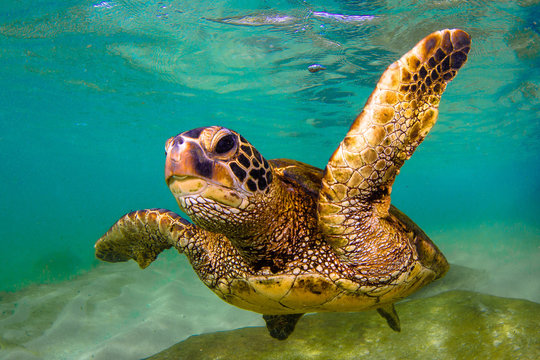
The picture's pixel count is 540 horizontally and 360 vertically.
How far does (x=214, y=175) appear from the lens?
5.20 feet

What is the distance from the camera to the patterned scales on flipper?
6.05ft

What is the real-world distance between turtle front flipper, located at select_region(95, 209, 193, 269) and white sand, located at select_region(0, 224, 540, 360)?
211cm

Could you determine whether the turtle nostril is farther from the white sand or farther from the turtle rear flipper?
the white sand

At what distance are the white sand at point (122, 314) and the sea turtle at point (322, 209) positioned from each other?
3475 millimetres

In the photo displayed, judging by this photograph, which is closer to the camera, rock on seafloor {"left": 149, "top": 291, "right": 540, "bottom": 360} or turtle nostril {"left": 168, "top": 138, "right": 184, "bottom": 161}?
turtle nostril {"left": 168, "top": 138, "right": 184, "bottom": 161}

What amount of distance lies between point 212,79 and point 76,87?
7657 mm

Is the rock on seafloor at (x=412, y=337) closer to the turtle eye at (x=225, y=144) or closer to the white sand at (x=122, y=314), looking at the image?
Result: the white sand at (x=122, y=314)

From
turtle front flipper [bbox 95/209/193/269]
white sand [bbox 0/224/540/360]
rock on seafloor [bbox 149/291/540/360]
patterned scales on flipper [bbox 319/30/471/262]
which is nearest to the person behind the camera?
patterned scales on flipper [bbox 319/30/471/262]

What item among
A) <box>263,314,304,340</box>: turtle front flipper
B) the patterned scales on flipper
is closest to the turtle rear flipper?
<box>263,314,304,340</box>: turtle front flipper

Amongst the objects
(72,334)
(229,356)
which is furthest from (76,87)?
(229,356)

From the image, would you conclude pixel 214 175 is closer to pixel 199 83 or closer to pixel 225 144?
pixel 225 144

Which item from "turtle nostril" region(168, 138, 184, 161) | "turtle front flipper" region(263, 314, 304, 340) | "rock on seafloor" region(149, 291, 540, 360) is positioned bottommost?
"rock on seafloor" region(149, 291, 540, 360)

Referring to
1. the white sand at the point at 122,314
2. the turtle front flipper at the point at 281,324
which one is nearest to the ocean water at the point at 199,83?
the white sand at the point at 122,314

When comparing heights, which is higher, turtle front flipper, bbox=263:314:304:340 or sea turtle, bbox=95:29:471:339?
sea turtle, bbox=95:29:471:339
